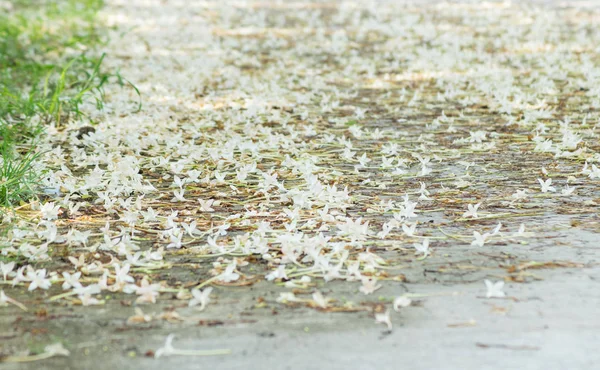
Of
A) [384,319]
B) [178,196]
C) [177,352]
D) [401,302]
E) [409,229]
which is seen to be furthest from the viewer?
[178,196]

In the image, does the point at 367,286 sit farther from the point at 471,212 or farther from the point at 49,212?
the point at 49,212

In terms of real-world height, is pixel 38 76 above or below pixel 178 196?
above

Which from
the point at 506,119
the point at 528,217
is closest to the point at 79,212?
the point at 528,217

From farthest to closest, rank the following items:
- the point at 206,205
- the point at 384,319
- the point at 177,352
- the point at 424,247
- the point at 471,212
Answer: the point at 206,205, the point at 471,212, the point at 424,247, the point at 384,319, the point at 177,352

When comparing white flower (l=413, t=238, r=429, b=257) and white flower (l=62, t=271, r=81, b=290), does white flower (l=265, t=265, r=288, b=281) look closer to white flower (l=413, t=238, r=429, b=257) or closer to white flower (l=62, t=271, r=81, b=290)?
white flower (l=413, t=238, r=429, b=257)

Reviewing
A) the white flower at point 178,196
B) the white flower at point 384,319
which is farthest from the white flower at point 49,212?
the white flower at point 384,319

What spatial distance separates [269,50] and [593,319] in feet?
Answer: 21.4

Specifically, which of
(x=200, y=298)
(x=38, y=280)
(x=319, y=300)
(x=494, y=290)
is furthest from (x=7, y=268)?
(x=494, y=290)

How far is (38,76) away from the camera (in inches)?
253

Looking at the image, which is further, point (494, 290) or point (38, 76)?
point (38, 76)

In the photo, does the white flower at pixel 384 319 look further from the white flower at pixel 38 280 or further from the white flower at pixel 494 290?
the white flower at pixel 38 280

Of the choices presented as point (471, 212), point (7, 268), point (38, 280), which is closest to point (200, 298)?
point (38, 280)

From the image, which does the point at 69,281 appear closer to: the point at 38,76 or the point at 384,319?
the point at 384,319

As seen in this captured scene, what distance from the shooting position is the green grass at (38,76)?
375 cm
